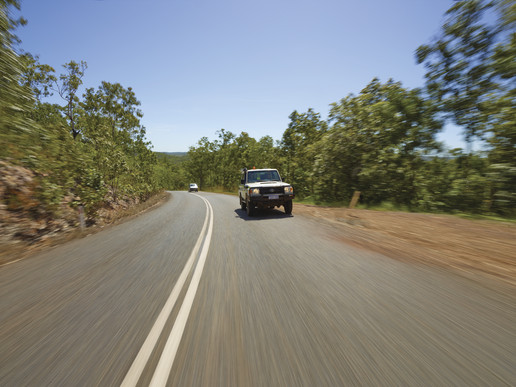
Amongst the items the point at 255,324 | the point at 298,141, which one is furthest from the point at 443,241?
the point at 298,141

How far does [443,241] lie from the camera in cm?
572

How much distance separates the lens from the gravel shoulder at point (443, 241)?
423 cm

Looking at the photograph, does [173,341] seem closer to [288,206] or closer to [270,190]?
[270,190]

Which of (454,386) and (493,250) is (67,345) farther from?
(493,250)

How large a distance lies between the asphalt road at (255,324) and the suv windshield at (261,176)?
275 inches

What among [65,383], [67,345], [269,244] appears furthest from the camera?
[269,244]

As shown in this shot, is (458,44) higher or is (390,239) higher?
(458,44)

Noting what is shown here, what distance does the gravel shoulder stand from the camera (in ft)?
13.9

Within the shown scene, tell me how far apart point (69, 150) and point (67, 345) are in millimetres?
10033

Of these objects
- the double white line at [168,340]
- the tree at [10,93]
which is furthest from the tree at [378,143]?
the tree at [10,93]

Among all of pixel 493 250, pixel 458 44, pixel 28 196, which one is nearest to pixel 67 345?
pixel 493 250

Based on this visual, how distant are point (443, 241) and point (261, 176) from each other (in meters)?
7.61

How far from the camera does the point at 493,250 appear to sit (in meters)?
4.84

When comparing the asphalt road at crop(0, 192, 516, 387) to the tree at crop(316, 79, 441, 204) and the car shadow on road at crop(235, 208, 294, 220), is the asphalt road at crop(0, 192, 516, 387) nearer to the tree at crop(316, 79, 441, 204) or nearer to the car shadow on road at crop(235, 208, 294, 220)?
the car shadow on road at crop(235, 208, 294, 220)
